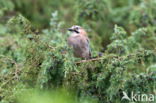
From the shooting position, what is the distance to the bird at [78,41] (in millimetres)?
7070

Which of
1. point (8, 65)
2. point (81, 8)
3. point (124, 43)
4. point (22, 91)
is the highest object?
point (81, 8)

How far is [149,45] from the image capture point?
8.14m

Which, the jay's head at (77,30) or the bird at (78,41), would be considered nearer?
the bird at (78,41)

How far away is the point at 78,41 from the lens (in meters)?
7.25

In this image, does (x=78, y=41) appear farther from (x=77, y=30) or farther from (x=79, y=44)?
(x=77, y=30)

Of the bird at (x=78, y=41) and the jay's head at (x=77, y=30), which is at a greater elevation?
the jay's head at (x=77, y=30)

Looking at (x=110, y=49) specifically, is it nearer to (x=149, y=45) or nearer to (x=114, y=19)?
(x=149, y=45)

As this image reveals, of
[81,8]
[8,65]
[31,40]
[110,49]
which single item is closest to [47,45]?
[31,40]

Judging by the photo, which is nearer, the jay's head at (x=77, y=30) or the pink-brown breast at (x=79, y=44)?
the pink-brown breast at (x=79, y=44)

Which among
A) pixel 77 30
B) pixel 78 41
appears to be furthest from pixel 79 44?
pixel 77 30

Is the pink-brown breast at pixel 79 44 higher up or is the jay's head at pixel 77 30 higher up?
the jay's head at pixel 77 30

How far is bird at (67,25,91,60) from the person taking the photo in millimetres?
7070

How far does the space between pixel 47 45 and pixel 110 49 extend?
1.32m

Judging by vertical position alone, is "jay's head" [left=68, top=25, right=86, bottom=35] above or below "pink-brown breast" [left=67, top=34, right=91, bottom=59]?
above
